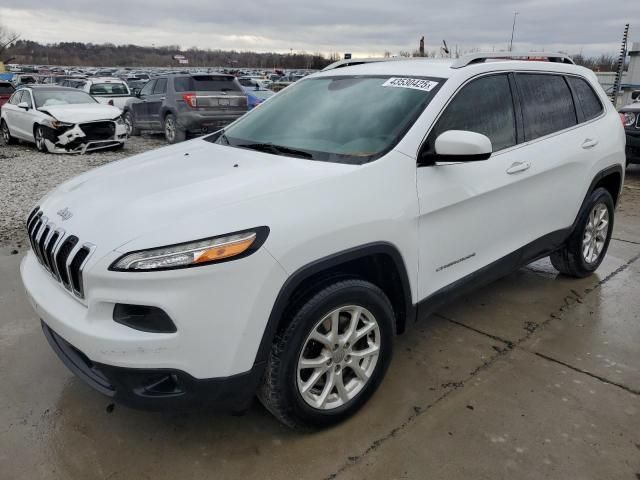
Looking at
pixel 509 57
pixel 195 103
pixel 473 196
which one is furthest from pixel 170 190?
pixel 195 103

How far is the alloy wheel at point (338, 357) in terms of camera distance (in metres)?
2.49

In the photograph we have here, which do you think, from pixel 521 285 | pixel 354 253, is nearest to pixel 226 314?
pixel 354 253

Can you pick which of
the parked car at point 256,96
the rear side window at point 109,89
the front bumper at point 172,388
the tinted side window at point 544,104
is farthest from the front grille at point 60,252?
the rear side window at point 109,89

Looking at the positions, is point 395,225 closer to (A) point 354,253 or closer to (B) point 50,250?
(A) point 354,253

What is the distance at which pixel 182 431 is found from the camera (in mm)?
2693

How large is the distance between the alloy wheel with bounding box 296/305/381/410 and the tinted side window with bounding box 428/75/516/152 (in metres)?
1.04

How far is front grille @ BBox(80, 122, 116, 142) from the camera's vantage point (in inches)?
428

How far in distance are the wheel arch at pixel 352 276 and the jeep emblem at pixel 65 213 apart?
1117 mm

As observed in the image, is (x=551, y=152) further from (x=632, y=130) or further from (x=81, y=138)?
(x=81, y=138)

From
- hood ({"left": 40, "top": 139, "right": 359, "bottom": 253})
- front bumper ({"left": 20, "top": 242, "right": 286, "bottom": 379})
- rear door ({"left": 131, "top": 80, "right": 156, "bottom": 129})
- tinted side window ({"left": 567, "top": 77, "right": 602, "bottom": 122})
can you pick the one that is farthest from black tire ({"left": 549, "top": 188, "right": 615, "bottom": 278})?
rear door ({"left": 131, "top": 80, "right": 156, "bottom": 129})

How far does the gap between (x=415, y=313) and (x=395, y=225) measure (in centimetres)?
59

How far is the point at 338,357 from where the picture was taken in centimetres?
257

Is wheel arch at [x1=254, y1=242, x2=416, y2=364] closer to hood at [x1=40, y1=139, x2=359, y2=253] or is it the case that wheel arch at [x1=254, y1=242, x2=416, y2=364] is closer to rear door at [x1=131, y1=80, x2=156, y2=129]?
hood at [x1=40, y1=139, x2=359, y2=253]

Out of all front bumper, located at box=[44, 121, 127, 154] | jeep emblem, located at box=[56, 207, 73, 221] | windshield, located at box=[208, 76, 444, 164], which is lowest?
front bumper, located at box=[44, 121, 127, 154]
